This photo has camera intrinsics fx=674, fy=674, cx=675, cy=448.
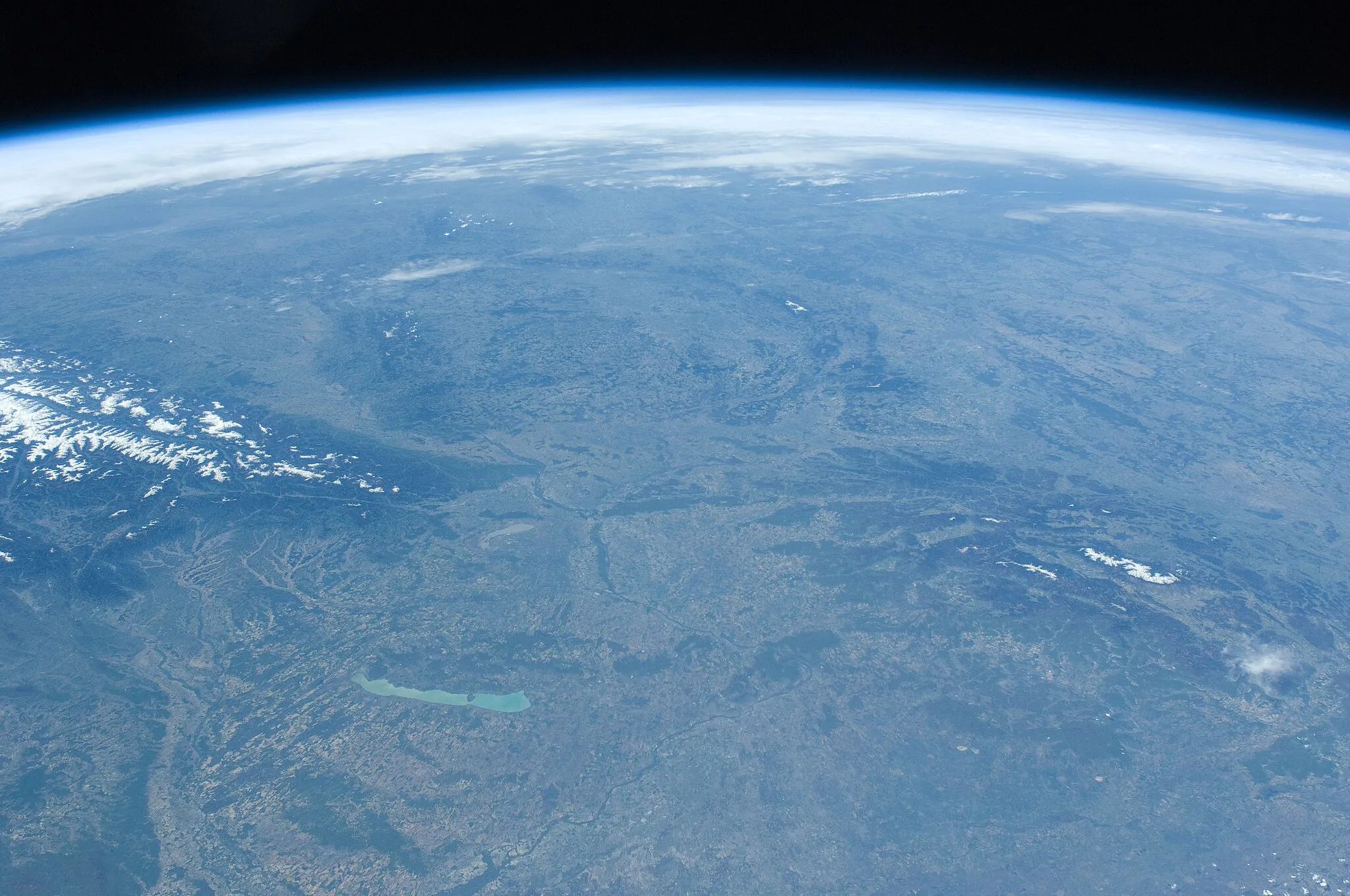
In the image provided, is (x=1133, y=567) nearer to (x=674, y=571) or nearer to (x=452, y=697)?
(x=674, y=571)

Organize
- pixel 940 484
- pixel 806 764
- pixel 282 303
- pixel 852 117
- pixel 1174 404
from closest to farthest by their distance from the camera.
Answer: pixel 806 764 < pixel 940 484 < pixel 1174 404 < pixel 282 303 < pixel 852 117

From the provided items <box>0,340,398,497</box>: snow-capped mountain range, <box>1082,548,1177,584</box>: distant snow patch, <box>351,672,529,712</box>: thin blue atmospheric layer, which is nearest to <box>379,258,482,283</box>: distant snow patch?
<box>0,340,398,497</box>: snow-capped mountain range

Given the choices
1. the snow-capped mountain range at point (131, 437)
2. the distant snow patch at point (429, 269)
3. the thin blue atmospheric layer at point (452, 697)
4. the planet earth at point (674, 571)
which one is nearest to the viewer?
the planet earth at point (674, 571)

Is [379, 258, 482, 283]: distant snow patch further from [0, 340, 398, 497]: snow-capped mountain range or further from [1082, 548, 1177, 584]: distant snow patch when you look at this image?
[1082, 548, 1177, 584]: distant snow patch

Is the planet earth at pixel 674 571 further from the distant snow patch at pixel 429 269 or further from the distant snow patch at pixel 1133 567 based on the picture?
the distant snow patch at pixel 429 269

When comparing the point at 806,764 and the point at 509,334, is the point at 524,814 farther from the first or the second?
the point at 509,334

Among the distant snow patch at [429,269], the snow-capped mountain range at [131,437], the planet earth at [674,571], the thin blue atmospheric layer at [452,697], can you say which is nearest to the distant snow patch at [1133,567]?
the planet earth at [674,571]

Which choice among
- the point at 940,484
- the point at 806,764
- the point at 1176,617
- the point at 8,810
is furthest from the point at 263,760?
the point at 1176,617
